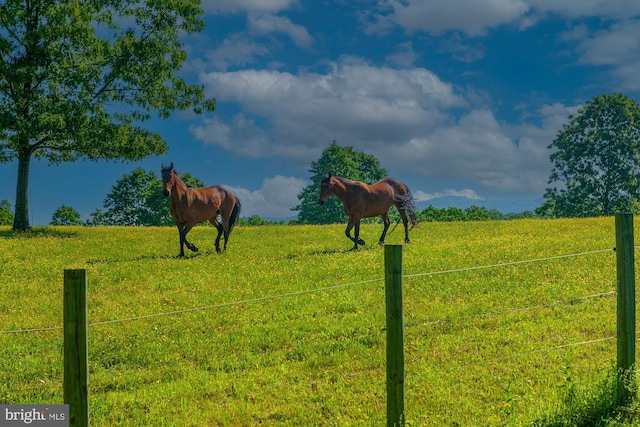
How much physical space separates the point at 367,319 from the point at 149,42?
28109mm

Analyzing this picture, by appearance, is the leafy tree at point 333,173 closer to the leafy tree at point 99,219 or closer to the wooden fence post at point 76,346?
the leafy tree at point 99,219

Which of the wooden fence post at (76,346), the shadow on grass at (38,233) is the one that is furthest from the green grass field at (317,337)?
the shadow on grass at (38,233)

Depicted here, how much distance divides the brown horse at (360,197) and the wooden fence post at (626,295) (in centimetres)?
1593

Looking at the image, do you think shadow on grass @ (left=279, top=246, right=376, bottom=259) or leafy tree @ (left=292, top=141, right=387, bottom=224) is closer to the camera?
shadow on grass @ (left=279, top=246, right=376, bottom=259)

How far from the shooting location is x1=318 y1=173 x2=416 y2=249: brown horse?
23.9 meters

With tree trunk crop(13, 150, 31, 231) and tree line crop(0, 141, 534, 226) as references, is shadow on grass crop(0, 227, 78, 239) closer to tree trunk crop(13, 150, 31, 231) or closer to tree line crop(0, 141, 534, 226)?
tree trunk crop(13, 150, 31, 231)

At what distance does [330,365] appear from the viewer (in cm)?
1056

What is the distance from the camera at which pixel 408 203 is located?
86.3ft

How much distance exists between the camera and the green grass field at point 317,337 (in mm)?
8680

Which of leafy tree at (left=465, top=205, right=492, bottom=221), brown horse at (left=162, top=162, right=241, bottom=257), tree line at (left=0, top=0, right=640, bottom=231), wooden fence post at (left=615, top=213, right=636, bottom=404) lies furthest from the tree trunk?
leafy tree at (left=465, top=205, right=492, bottom=221)

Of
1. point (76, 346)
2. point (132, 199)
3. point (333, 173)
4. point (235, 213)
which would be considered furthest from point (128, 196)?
point (76, 346)

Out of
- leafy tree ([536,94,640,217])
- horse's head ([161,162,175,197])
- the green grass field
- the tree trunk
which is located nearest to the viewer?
the green grass field

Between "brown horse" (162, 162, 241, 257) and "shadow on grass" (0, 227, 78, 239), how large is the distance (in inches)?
465

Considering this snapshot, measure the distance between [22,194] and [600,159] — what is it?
2023 inches
